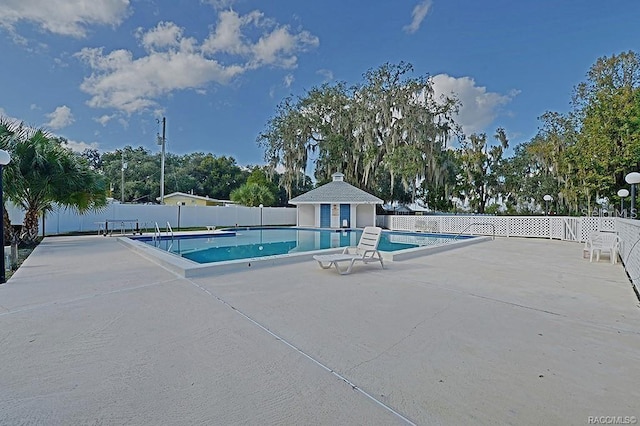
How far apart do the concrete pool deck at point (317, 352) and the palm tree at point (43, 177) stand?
5.83m

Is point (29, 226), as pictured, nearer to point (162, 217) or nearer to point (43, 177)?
point (43, 177)

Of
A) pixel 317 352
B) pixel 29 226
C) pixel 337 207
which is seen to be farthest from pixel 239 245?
pixel 317 352

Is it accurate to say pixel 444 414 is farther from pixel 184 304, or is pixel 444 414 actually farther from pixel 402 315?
pixel 184 304

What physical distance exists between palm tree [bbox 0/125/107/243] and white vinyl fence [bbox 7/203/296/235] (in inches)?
158

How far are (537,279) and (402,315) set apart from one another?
359 centimetres

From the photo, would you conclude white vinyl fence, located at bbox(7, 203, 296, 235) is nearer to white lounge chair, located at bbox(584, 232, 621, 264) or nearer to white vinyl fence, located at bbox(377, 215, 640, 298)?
white vinyl fence, located at bbox(377, 215, 640, 298)

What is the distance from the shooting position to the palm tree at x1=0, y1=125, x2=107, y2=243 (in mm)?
9719

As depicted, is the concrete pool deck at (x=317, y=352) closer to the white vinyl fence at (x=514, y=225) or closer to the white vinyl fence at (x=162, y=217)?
the white vinyl fence at (x=514, y=225)

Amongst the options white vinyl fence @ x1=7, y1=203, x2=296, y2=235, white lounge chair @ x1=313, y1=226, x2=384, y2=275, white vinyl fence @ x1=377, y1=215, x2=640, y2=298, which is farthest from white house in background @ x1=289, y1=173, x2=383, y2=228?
white lounge chair @ x1=313, y1=226, x2=384, y2=275

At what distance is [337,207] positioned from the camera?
73.0ft

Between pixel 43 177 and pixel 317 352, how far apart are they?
11210mm

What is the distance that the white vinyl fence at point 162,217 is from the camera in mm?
16422

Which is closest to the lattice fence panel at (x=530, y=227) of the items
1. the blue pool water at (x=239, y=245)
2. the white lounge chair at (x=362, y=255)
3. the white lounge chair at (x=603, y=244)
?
the blue pool water at (x=239, y=245)

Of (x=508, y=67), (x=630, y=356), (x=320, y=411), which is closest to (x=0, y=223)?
(x=320, y=411)
